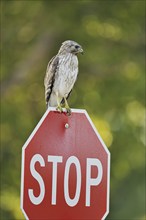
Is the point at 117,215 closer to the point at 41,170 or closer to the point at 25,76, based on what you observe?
the point at 25,76

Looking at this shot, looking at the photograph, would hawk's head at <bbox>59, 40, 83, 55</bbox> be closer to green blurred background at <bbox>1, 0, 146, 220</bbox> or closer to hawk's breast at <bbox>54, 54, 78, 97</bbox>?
hawk's breast at <bbox>54, 54, 78, 97</bbox>

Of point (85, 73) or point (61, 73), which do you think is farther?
point (85, 73)

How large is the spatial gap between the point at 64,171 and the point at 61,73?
3052mm

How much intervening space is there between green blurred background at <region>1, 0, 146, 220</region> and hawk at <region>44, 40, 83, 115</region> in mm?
9977

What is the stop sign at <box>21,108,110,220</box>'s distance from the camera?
17.8ft

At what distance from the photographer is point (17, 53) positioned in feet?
66.4

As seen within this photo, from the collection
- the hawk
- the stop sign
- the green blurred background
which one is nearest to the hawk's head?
the hawk

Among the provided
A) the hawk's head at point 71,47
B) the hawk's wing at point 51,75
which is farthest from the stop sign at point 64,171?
the hawk's wing at point 51,75

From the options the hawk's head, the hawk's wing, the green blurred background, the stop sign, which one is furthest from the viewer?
the green blurred background

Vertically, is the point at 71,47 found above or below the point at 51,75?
above

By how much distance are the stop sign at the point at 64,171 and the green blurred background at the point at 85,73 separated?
12716mm

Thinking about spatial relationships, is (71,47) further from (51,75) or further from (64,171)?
(64,171)

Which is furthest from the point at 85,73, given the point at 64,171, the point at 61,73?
the point at 64,171

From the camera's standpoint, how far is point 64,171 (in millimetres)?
5523
